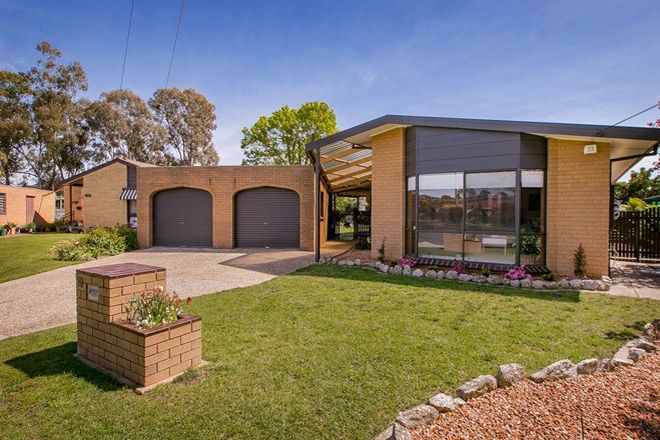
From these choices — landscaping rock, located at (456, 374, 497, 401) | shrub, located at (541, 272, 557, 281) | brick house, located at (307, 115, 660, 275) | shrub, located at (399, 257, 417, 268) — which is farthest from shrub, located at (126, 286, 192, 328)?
shrub, located at (541, 272, 557, 281)

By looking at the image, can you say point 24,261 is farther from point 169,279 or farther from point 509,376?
point 509,376

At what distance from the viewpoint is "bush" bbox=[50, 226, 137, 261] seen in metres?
12.1

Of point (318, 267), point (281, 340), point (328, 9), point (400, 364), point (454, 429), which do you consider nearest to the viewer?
point (454, 429)

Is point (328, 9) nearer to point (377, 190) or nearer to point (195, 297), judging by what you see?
point (377, 190)

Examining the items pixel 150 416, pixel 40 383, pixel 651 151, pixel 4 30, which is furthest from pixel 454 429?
pixel 4 30

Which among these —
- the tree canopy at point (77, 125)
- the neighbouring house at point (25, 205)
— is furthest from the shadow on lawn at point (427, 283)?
the tree canopy at point (77, 125)

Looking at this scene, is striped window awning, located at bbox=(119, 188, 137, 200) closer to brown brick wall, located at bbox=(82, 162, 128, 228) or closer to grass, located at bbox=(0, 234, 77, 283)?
brown brick wall, located at bbox=(82, 162, 128, 228)

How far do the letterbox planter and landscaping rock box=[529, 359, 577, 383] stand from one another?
3463 mm

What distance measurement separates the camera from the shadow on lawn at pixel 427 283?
666 cm

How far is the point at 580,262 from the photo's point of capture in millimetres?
7855

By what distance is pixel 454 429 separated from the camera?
2525mm

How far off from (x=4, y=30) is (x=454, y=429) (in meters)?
15.1

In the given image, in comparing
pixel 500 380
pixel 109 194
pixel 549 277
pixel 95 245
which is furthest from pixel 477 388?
pixel 109 194

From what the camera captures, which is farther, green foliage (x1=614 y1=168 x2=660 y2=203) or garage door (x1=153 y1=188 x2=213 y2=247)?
green foliage (x1=614 y1=168 x2=660 y2=203)
